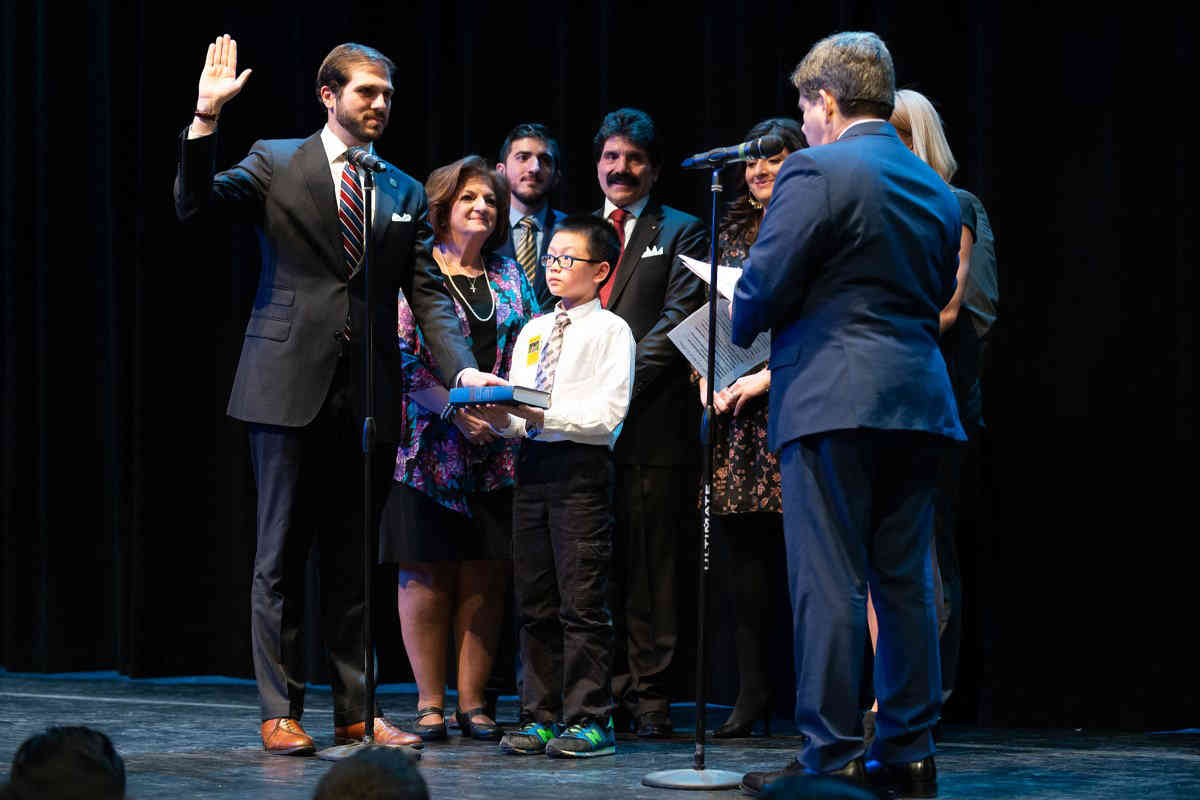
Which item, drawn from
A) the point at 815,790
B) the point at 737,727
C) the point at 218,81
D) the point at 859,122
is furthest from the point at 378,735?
the point at 815,790

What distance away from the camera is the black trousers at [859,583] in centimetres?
276

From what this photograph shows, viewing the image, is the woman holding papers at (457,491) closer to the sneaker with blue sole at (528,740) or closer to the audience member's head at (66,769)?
the sneaker with blue sole at (528,740)

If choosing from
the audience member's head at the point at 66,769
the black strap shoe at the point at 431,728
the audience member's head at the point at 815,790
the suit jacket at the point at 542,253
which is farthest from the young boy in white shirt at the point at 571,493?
the audience member's head at the point at 815,790

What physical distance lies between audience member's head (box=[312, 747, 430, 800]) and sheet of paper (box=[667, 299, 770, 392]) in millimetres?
2356

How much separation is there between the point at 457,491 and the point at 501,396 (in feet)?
2.00

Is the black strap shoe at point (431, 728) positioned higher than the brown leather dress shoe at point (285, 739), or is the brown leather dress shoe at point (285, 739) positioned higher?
the brown leather dress shoe at point (285, 739)

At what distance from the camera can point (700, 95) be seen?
4902 millimetres

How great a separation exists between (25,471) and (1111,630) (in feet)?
13.4

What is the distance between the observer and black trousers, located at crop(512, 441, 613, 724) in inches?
141

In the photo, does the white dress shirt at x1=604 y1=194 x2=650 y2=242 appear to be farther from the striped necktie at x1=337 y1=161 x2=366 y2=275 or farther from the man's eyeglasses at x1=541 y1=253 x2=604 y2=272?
the striped necktie at x1=337 y1=161 x2=366 y2=275

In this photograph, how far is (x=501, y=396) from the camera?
342cm

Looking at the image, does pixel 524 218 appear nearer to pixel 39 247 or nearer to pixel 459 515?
pixel 459 515

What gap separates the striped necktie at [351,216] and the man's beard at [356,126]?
88mm

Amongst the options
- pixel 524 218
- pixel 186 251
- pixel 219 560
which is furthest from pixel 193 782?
pixel 186 251
